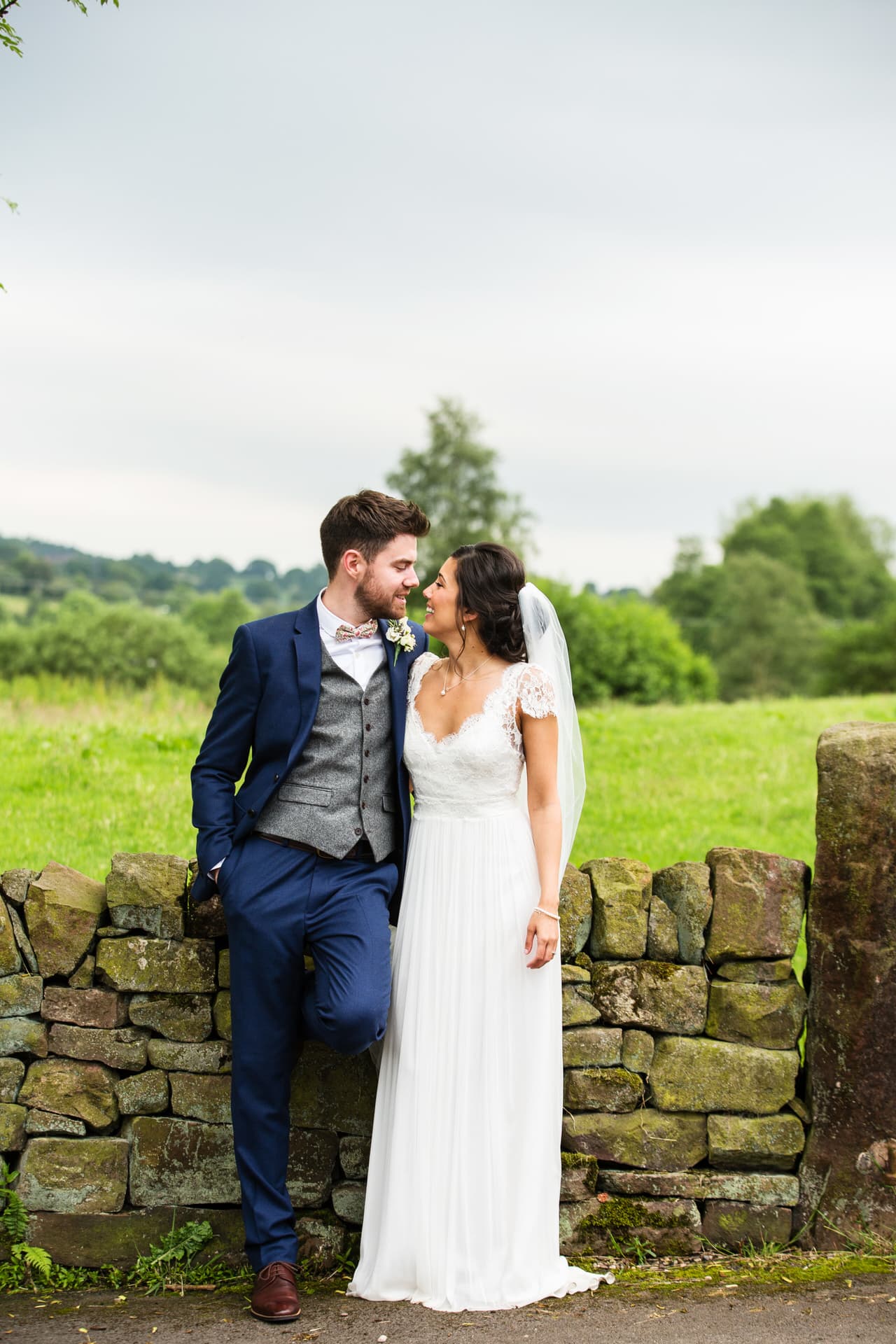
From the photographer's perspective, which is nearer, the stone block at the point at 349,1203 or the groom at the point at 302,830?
the groom at the point at 302,830

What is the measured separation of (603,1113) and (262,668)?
1991mm

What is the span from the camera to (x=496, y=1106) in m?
3.82

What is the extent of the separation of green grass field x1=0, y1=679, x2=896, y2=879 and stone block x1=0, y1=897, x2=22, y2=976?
239 centimetres

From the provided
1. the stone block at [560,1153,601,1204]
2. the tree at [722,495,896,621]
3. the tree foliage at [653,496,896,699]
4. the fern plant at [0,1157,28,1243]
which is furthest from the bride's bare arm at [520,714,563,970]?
the tree at [722,495,896,621]

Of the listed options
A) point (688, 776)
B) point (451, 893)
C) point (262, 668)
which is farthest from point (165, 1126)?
point (688, 776)

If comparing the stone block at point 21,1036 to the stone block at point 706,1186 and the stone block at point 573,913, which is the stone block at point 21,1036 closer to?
the stone block at point 573,913

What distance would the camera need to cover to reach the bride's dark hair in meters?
4.01

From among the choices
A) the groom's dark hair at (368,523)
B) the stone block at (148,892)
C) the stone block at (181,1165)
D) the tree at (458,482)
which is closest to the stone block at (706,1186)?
the stone block at (181,1165)

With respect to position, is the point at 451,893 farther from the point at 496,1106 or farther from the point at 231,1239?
the point at 231,1239

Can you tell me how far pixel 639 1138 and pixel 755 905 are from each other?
925 millimetres

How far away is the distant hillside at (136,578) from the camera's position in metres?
56.0

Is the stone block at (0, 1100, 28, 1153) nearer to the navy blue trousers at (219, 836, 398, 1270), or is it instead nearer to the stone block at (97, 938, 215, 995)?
the stone block at (97, 938, 215, 995)

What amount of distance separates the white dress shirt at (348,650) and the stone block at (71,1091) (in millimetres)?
1678

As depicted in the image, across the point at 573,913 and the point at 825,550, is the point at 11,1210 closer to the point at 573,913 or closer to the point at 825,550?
the point at 573,913
